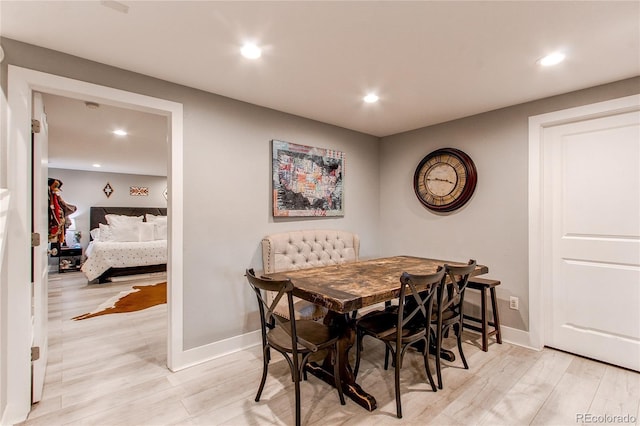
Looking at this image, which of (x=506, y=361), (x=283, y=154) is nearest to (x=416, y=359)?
(x=506, y=361)

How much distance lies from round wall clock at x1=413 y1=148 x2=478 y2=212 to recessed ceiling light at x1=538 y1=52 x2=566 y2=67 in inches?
47.0

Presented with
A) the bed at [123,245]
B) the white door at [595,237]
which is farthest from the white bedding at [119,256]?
the white door at [595,237]

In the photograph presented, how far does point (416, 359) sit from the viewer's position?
2.52 m

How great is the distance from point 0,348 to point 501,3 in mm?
3225

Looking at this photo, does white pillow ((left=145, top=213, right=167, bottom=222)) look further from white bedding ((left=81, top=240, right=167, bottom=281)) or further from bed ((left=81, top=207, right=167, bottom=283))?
white bedding ((left=81, top=240, right=167, bottom=281))

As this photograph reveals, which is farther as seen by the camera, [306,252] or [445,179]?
[445,179]

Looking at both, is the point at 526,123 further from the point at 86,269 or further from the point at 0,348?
the point at 86,269

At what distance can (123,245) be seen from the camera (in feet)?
18.7

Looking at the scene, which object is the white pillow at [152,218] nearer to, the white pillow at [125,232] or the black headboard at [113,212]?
the black headboard at [113,212]

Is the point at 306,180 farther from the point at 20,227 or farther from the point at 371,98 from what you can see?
the point at 20,227

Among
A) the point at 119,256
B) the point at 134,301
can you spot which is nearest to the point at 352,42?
the point at 134,301

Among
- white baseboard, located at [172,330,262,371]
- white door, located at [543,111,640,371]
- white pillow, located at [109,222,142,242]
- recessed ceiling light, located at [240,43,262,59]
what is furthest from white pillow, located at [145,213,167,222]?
white door, located at [543,111,640,371]

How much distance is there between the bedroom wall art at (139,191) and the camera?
758cm

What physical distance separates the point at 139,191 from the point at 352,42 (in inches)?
298
